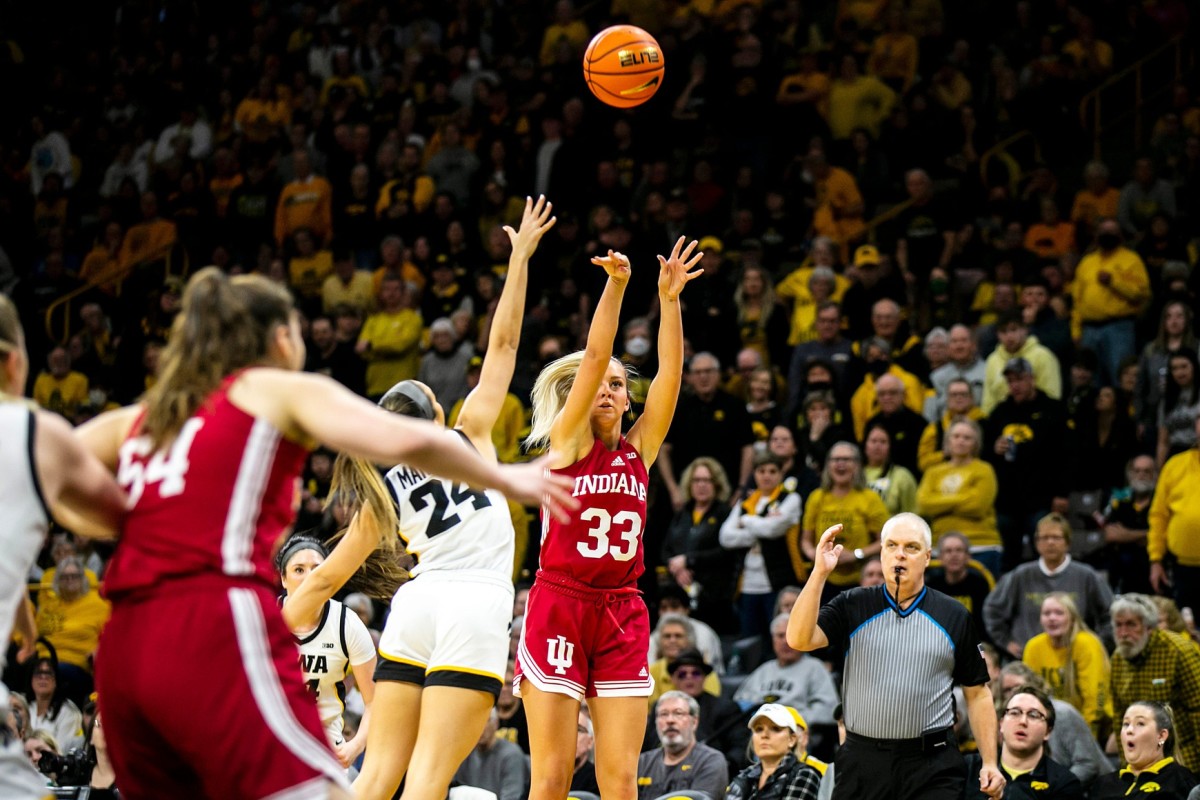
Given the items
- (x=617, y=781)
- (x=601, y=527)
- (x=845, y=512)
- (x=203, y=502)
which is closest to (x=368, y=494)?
(x=601, y=527)

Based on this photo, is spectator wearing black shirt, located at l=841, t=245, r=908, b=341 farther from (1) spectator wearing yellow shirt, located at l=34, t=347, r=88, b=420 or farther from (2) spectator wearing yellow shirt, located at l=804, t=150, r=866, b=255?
(1) spectator wearing yellow shirt, located at l=34, t=347, r=88, b=420

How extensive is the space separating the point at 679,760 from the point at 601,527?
12.9 ft

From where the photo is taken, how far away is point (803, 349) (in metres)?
14.3

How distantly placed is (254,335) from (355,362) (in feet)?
39.3

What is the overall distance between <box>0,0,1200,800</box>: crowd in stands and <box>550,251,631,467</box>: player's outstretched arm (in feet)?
10.7

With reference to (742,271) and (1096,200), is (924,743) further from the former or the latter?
(1096,200)

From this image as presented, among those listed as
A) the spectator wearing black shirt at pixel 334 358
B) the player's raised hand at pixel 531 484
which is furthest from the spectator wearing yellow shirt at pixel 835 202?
the player's raised hand at pixel 531 484

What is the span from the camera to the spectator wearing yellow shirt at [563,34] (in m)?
19.2

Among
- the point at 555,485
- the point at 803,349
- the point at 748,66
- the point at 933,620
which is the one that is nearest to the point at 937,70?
the point at 748,66

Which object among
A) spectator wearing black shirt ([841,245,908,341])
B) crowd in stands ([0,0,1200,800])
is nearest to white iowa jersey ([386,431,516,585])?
crowd in stands ([0,0,1200,800])

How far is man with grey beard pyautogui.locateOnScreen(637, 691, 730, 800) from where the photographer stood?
33.0 feet

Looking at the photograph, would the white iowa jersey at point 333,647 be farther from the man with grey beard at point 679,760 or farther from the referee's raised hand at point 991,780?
the man with grey beard at point 679,760

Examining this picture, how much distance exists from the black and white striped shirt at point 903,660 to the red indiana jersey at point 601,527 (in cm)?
113

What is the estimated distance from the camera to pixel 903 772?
7.14 metres
